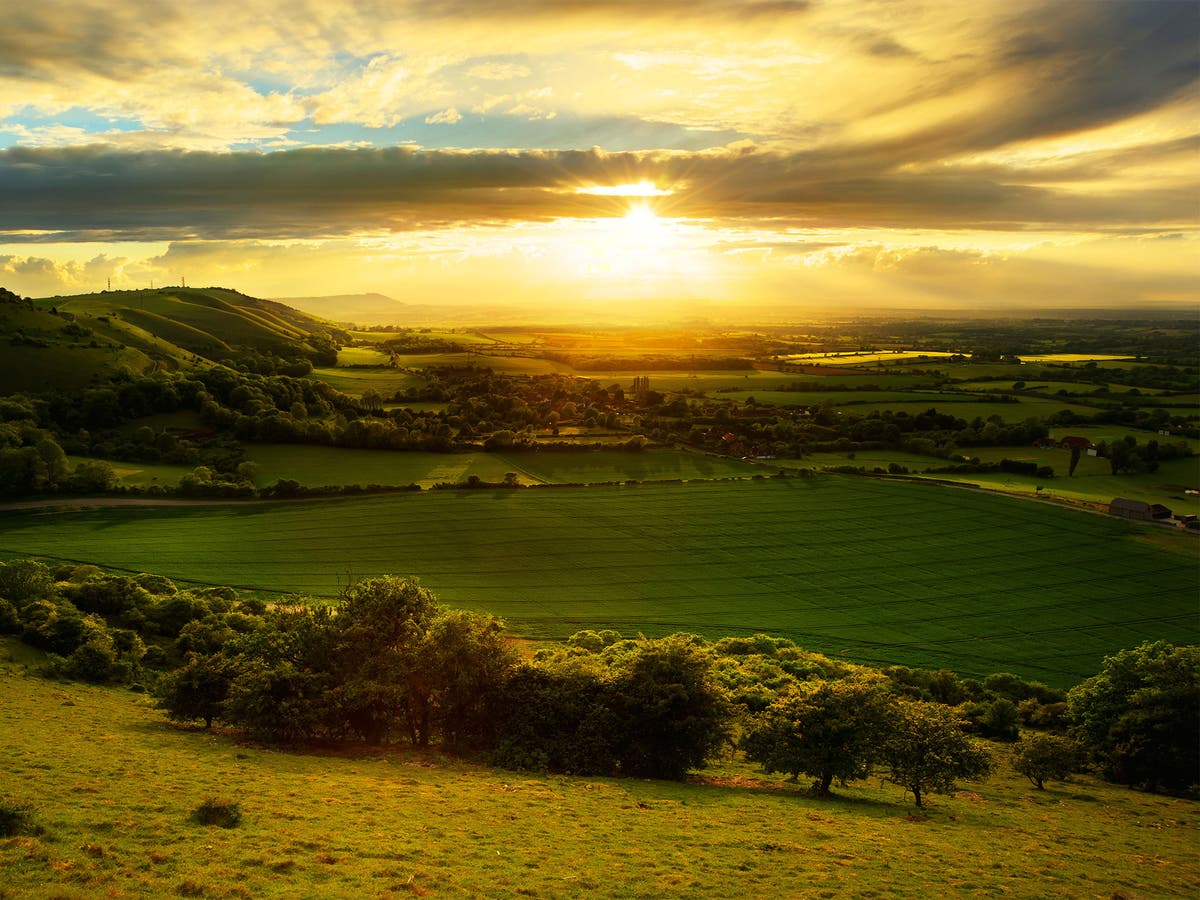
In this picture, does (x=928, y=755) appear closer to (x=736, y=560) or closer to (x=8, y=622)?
(x=736, y=560)

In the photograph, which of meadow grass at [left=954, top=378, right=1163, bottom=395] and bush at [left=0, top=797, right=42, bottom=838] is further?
meadow grass at [left=954, top=378, right=1163, bottom=395]

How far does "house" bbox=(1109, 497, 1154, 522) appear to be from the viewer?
277ft

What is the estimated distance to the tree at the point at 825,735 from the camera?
3167cm

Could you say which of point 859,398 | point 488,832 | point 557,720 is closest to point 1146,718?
point 557,720

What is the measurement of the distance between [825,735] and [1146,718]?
58.3ft

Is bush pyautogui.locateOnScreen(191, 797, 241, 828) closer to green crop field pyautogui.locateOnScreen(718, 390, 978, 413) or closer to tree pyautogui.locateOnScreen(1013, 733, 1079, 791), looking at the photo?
tree pyautogui.locateOnScreen(1013, 733, 1079, 791)

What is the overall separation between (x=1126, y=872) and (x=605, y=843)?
17446 mm

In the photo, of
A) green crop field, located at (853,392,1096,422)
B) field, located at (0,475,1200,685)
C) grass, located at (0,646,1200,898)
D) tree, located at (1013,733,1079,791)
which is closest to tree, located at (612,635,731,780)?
grass, located at (0,646,1200,898)

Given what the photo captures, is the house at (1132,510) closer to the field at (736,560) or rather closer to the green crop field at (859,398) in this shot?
the field at (736,560)

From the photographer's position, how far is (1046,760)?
35.5 metres

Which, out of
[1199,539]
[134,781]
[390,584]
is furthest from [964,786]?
[1199,539]

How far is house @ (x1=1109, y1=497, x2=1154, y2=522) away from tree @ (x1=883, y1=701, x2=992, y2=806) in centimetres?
7006

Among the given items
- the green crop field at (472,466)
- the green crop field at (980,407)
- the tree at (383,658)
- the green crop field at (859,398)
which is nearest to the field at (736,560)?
the green crop field at (472,466)

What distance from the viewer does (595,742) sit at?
109ft
